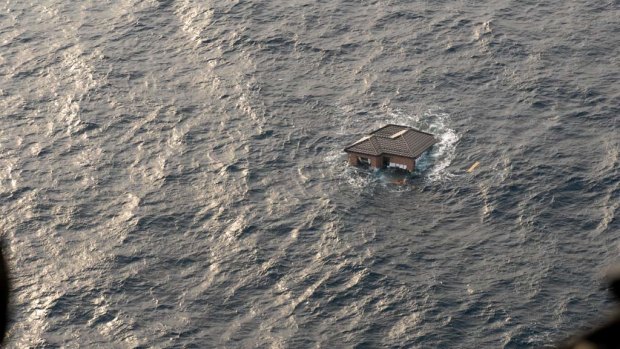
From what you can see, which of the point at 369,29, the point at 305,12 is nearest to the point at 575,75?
the point at 369,29

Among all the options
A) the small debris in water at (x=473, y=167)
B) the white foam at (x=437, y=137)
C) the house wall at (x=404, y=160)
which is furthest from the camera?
the white foam at (x=437, y=137)

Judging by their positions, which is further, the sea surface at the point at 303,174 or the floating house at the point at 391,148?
the floating house at the point at 391,148

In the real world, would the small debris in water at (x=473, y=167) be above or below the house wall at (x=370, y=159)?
below


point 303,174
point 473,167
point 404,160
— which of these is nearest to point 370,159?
point 404,160

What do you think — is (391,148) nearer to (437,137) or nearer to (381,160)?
(381,160)

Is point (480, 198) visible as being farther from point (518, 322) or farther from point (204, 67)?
point (204, 67)

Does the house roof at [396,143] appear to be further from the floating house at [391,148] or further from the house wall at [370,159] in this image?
the house wall at [370,159]

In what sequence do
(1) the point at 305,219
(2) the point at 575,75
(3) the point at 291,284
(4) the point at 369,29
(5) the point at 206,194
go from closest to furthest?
(3) the point at 291,284 < (1) the point at 305,219 < (5) the point at 206,194 < (2) the point at 575,75 < (4) the point at 369,29

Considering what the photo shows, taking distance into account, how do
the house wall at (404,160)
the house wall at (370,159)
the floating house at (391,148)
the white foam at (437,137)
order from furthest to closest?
1. the white foam at (437,137)
2. the house wall at (370,159)
3. the house wall at (404,160)
4. the floating house at (391,148)

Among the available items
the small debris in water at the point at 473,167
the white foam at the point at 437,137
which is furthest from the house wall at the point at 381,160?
the small debris in water at the point at 473,167
